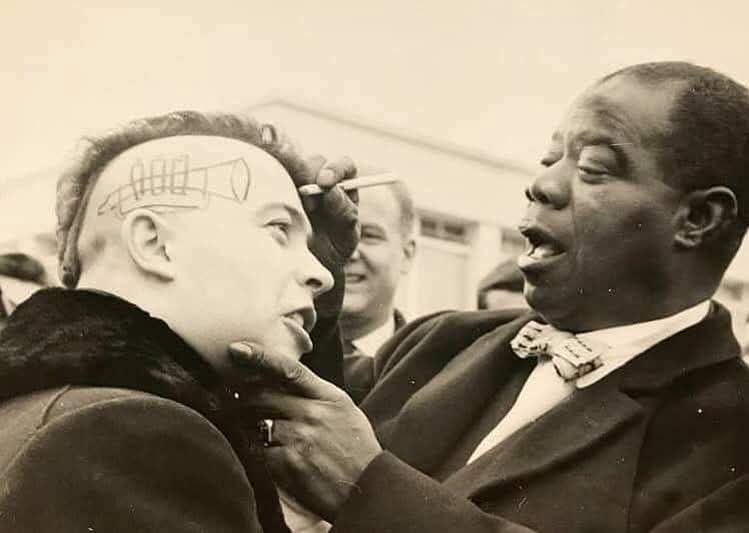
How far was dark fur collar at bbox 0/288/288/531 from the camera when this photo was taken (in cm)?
90

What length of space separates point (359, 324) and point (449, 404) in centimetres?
24

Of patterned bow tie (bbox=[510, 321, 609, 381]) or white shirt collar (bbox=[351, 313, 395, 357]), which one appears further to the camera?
white shirt collar (bbox=[351, 313, 395, 357])

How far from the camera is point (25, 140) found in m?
1.48

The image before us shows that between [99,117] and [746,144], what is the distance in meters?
0.72

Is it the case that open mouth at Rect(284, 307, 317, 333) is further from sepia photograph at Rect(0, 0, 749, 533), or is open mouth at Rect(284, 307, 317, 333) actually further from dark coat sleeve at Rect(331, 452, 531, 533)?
dark coat sleeve at Rect(331, 452, 531, 533)

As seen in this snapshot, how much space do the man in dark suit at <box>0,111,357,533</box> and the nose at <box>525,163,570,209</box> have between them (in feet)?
0.62

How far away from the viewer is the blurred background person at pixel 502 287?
5.72 feet

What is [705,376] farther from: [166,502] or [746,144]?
[166,502]

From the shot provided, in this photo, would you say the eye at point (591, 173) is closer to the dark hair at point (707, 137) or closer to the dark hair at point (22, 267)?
the dark hair at point (707, 137)

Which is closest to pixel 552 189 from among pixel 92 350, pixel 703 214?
pixel 703 214

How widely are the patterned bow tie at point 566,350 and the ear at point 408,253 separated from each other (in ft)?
0.91

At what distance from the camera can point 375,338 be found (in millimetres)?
1511

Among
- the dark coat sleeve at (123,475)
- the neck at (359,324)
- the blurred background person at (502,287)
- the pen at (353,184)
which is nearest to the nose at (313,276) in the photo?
the pen at (353,184)

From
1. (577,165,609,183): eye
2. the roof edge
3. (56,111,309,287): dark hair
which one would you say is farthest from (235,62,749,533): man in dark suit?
the roof edge
